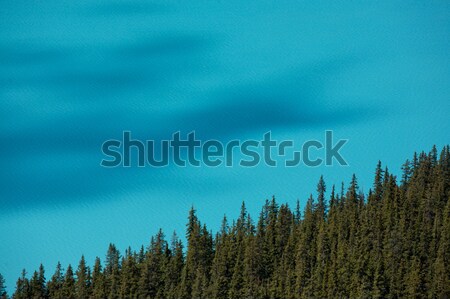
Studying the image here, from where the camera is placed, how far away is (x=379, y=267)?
19988 cm

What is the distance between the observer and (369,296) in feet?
651

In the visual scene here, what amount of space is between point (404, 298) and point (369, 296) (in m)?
5.92

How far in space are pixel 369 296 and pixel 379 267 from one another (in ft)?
16.7

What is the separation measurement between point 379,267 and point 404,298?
6440 millimetres

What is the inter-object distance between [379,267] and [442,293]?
432 inches

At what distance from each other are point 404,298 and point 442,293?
6.18 metres

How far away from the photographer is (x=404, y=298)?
199500 millimetres

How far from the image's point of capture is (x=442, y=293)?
199000 millimetres

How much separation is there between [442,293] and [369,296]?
39.2 ft
